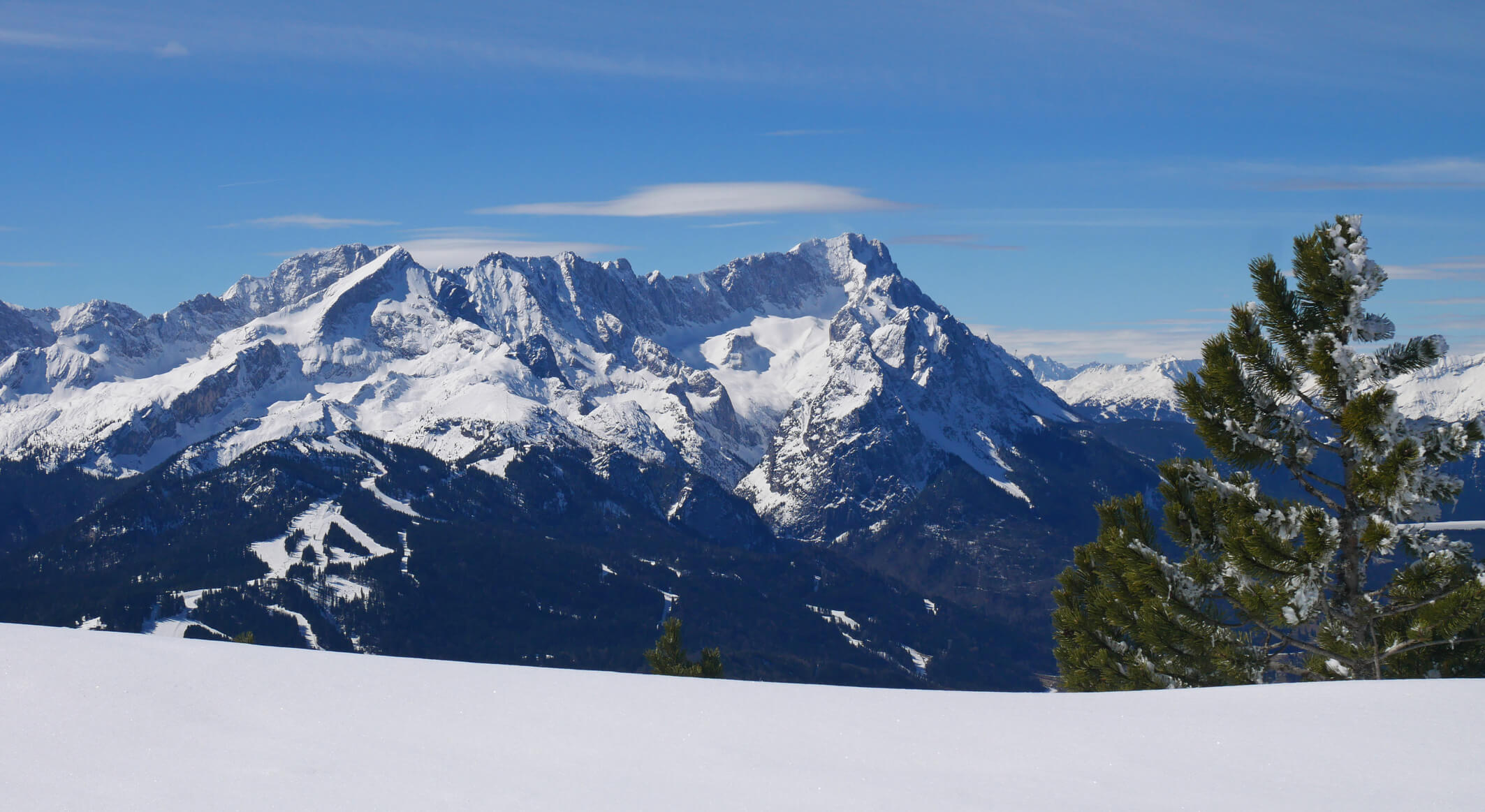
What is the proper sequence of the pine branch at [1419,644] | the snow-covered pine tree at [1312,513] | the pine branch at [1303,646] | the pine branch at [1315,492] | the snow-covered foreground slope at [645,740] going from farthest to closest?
1. the pine branch at [1315,492]
2. the pine branch at [1303,646]
3. the snow-covered pine tree at [1312,513]
4. the pine branch at [1419,644]
5. the snow-covered foreground slope at [645,740]

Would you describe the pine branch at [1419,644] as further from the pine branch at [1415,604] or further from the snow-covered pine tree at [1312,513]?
the pine branch at [1415,604]

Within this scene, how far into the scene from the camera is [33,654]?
8055 millimetres

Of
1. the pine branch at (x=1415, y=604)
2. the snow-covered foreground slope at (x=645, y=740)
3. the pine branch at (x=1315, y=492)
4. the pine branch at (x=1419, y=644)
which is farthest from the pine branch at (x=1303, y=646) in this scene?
the snow-covered foreground slope at (x=645, y=740)

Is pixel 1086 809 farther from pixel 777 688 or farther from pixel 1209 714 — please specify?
pixel 777 688

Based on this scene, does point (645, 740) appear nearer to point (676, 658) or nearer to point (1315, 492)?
point (1315, 492)

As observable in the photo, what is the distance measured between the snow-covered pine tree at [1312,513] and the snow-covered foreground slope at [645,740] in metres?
7.08

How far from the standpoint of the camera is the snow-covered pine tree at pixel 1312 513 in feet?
49.2

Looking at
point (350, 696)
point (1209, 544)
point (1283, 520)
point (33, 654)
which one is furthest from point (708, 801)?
point (1209, 544)

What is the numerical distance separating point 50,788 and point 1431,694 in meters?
9.88

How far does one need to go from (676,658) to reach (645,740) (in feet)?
173

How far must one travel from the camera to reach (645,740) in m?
7.25

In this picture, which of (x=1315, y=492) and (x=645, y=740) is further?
(x=1315, y=492)

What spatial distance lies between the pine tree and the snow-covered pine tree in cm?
2989

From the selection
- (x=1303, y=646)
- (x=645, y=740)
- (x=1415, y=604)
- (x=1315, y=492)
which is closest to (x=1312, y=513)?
(x=1315, y=492)
